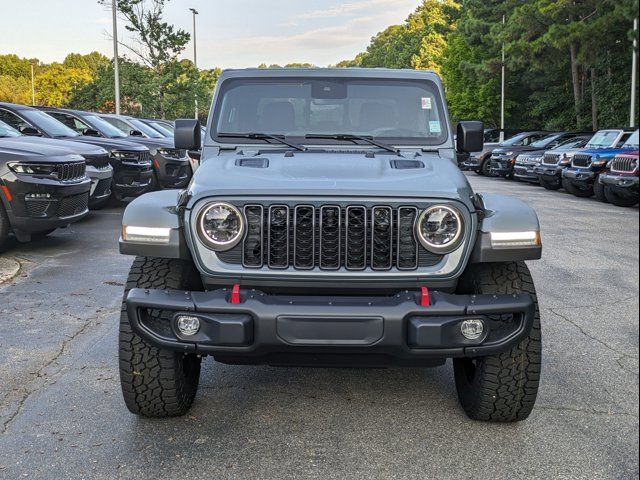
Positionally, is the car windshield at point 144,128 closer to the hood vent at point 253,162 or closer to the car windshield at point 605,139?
the car windshield at point 605,139

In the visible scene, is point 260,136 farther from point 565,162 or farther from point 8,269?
point 565,162

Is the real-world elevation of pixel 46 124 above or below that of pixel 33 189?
above

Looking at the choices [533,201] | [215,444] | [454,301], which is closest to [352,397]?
[215,444]

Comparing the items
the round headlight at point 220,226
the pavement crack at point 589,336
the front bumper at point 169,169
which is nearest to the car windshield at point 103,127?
the front bumper at point 169,169

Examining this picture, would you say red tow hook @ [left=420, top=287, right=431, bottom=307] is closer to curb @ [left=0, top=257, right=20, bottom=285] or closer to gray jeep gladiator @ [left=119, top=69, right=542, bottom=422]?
gray jeep gladiator @ [left=119, top=69, right=542, bottom=422]

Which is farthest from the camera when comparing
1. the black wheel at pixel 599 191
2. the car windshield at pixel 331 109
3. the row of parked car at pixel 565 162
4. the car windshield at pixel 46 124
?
the black wheel at pixel 599 191

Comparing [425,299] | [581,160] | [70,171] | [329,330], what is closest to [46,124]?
[70,171]

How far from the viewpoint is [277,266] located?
3566 millimetres

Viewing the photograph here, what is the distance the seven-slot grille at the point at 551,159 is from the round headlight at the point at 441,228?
1820 cm

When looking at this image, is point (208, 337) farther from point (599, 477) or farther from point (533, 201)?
point (533, 201)

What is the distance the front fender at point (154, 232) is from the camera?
362 centimetres

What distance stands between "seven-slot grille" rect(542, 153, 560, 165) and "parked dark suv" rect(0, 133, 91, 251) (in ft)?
49.4

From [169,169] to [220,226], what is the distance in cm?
1218

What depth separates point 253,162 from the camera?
13.7 feet
